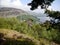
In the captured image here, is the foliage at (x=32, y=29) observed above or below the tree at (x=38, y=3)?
below

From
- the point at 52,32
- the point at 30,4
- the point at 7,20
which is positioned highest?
the point at 30,4

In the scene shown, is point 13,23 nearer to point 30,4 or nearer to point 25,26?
point 25,26

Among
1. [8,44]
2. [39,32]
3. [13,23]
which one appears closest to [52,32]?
[39,32]

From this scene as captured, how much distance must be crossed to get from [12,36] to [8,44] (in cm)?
209

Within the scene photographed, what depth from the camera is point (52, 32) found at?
46.4 feet

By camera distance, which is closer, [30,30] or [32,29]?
[30,30]

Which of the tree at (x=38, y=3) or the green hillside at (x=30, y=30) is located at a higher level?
the tree at (x=38, y=3)

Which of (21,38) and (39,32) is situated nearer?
(21,38)

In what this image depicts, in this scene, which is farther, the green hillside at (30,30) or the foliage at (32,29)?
the foliage at (32,29)

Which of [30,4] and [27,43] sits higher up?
[30,4]

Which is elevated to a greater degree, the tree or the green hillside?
the tree

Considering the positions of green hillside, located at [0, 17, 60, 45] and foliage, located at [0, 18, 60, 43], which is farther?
foliage, located at [0, 18, 60, 43]

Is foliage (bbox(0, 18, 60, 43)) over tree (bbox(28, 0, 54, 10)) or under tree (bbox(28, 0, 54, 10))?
under

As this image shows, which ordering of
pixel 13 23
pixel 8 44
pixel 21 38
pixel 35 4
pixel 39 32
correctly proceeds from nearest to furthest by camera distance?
pixel 8 44, pixel 21 38, pixel 35 4, pixel 39 32, pixel 13 23
